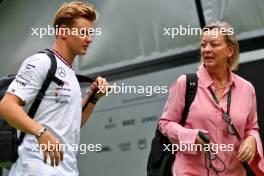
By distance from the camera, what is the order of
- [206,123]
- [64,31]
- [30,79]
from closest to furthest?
[30,79]
[64,31]
[206,123]

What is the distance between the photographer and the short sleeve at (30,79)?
3.37 meters

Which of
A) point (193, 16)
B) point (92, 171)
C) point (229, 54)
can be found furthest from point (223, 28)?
point (92, 171)

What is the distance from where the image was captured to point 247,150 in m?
3.91

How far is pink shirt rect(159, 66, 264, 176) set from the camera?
3941 millimetres

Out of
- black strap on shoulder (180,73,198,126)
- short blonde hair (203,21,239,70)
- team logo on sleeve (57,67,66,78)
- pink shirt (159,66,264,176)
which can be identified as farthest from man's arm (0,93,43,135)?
short blonde hair (203,21,239,70)

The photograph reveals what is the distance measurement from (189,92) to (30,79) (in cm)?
106

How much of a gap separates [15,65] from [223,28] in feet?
16.3

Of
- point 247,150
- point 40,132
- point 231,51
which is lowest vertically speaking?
point 247,150

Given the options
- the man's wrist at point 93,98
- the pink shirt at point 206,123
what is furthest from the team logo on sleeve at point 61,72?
the pink shirt at point 206,123

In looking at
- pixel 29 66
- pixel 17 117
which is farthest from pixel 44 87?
pixel 17 117

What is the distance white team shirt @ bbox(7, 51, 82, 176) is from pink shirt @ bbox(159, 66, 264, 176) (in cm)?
69

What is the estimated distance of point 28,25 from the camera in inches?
349

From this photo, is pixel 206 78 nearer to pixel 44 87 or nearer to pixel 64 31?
pixel 64 31

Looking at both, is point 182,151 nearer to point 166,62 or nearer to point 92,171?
point 166,62
